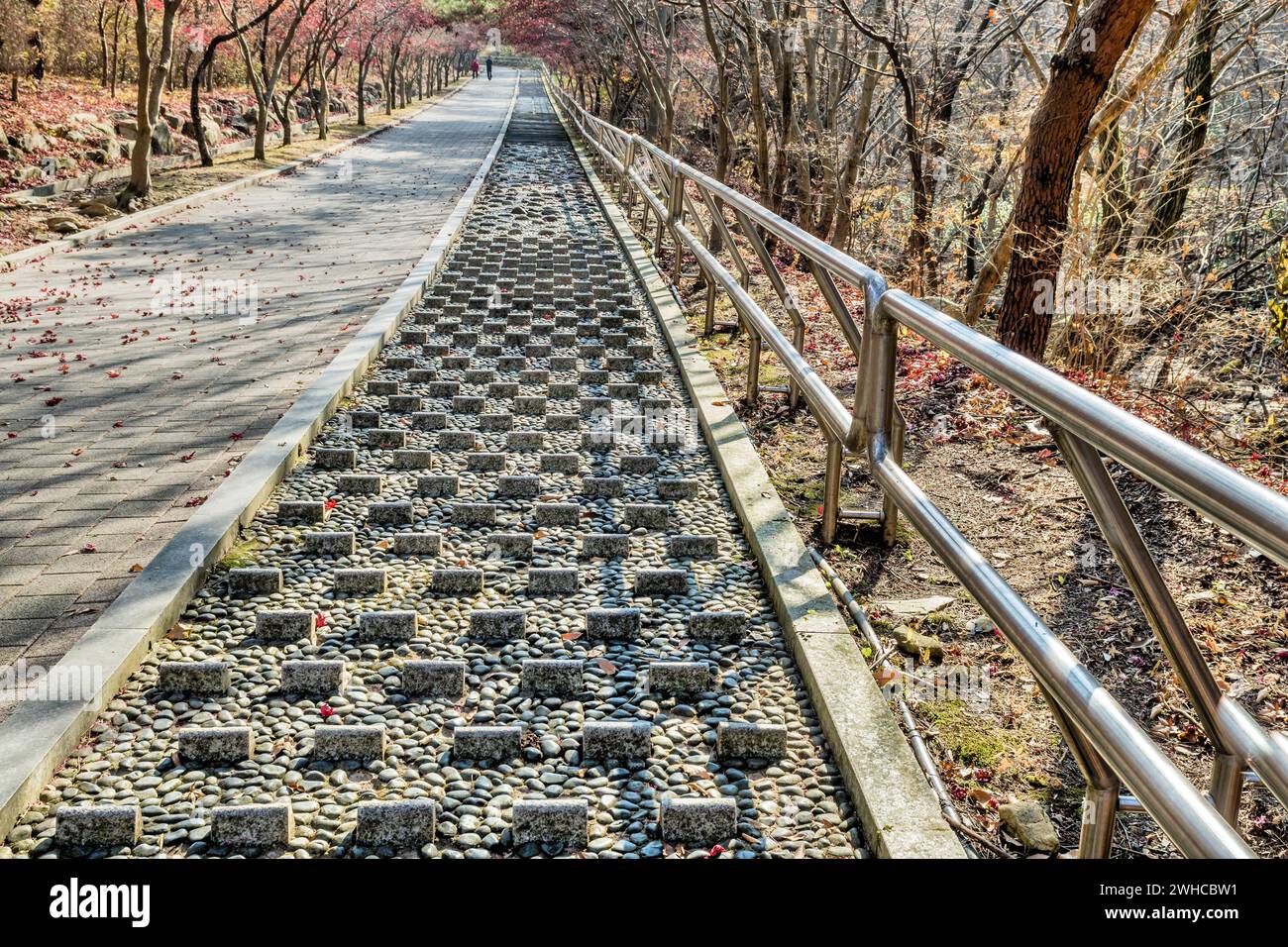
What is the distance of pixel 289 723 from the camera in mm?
2941

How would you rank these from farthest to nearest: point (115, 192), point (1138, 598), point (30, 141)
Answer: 1. point (30, 141)
2. point (115, 192)
3. point (1138, 598)

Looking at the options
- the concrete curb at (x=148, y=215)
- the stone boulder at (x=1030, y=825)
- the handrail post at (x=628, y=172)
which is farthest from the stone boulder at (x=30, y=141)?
the stone boulder at (x=1030, y=825)

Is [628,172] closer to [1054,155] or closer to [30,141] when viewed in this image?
[1054,155]

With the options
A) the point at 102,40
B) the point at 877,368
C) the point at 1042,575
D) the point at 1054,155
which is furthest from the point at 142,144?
the point at 1042,575

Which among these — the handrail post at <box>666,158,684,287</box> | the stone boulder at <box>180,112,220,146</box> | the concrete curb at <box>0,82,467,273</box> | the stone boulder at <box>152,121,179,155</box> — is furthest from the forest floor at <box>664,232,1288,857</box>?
the stone boulder at <box>180,112,220,146</box>

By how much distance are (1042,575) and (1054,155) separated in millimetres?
2822

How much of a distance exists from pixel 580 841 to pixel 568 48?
35.6 metres

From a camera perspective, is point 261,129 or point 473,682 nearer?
point 473,682

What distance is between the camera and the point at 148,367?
7.06 meters

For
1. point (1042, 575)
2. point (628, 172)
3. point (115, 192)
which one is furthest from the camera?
point (115, 192)

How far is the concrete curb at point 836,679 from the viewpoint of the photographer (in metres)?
2.46

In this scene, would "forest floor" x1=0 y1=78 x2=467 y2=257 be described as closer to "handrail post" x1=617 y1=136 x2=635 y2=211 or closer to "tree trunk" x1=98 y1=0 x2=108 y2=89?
"tree trunk" x1=98 y1=0 x2=108 y2=89

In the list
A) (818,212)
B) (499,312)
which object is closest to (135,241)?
(499,312)
